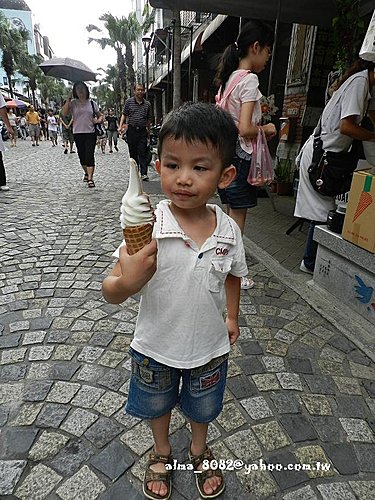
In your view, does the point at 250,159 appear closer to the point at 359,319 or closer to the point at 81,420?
the point at 359,319

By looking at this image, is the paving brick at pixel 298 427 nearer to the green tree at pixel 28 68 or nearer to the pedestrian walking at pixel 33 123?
the pedestrian walking at pixel 33 123

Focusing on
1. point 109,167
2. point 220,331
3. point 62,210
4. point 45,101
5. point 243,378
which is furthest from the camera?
point 45,101

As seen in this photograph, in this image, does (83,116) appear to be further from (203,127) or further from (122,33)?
(122,33)

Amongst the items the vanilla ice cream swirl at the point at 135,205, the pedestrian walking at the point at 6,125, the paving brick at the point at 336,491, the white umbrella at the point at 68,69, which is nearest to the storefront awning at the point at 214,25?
the white umbrella at the point at 68,69

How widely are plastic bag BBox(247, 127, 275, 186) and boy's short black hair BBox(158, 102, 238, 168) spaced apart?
1.79m

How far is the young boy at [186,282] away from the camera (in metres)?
1.06

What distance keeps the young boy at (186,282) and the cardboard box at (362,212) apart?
1.67 m

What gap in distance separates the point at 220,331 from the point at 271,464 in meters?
0.80

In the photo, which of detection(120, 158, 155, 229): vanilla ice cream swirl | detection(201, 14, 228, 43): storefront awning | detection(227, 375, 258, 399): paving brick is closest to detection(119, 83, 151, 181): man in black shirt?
detection(201, 14, 228, 43): storefront awning

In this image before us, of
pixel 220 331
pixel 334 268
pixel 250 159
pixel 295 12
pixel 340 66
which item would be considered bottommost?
pixel 334 268

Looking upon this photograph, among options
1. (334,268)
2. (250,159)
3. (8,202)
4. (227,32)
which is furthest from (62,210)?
(227,32)

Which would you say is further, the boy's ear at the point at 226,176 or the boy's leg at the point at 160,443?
the boy's leg at the point at 160,443

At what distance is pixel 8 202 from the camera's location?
19.3 ft

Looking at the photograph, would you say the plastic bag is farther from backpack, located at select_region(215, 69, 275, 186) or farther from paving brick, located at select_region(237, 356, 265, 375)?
paving brick, located at select_region(237, 356, 265, 375)
